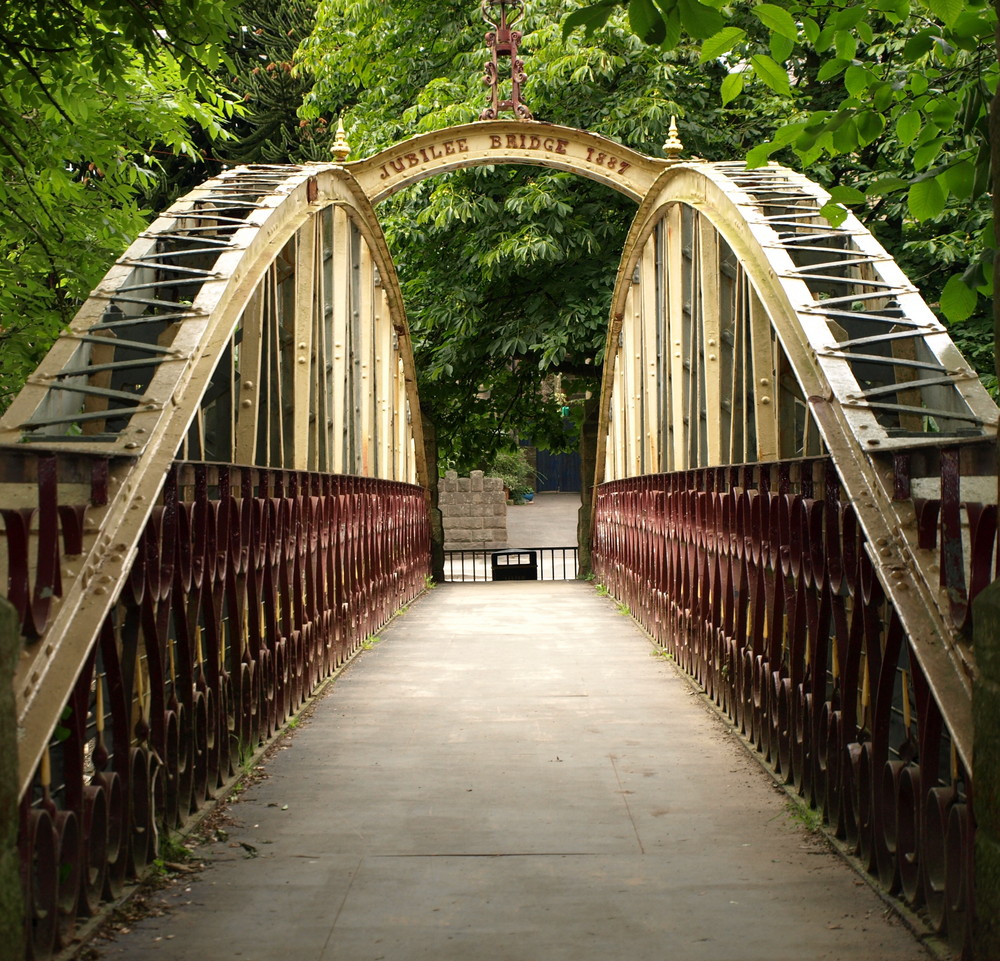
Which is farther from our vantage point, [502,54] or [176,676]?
[502,54]

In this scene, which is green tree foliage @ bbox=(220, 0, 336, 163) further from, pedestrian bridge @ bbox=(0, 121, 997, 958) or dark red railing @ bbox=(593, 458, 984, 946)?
dark red railing @ bbox=(593, 458, 984, 946)

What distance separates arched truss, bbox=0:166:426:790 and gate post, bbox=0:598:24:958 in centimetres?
75

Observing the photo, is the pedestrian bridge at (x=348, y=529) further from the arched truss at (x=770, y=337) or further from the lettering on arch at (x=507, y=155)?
the lettering on arch at (x=507, y=155)

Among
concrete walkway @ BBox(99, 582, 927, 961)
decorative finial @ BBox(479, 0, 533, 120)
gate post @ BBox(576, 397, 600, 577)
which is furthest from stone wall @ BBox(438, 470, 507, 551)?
concrete walkway @ BBox(99, 582, 927, 961)

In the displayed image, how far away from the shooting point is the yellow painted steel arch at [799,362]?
15.0 feet

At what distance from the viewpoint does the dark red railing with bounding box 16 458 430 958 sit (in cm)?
413

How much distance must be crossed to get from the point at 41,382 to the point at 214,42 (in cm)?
178

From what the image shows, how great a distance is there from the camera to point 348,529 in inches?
459

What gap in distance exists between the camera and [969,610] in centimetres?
409

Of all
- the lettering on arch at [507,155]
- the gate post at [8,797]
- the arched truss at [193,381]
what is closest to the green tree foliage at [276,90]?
the arched truss at [193,381]

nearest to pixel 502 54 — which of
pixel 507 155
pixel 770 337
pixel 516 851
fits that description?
pixel 507 155

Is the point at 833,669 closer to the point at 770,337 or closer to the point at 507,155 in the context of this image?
the point at 770,337

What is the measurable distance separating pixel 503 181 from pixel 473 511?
1623 cm

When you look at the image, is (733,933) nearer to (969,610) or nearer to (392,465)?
(969,610)
